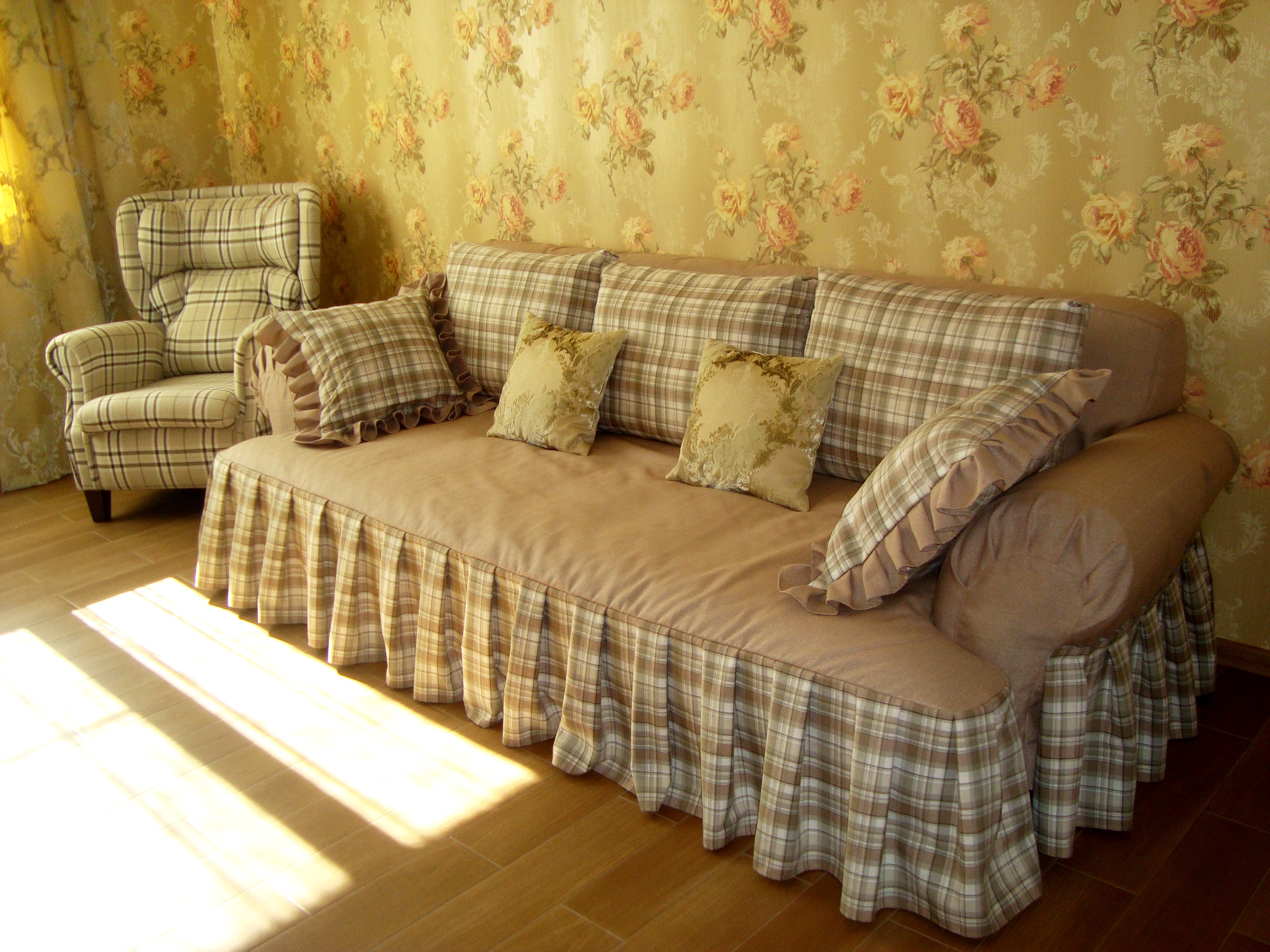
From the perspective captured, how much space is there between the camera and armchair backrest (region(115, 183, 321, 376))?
3.59 metres

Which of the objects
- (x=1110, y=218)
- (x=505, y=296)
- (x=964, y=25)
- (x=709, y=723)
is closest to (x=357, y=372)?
(x=505, y=296)

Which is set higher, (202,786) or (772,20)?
(772,20)

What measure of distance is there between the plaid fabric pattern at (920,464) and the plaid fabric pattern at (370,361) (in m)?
1.43

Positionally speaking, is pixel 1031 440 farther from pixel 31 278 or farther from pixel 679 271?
pixel 31 278

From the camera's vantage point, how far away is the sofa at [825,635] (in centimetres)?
156

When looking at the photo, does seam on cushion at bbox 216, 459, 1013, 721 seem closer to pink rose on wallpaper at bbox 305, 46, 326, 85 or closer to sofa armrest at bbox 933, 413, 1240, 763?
sofa armrest at bbox 933, 413, 1240, 763

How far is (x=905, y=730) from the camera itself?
1.53 metres

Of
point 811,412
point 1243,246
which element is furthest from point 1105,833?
point 1243,246

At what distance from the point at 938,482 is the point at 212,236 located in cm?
303

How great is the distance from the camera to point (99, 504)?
3.38 meters

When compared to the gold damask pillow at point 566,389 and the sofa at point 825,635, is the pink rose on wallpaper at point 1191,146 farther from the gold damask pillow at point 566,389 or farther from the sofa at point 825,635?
the gold damask pillow at point 566,389

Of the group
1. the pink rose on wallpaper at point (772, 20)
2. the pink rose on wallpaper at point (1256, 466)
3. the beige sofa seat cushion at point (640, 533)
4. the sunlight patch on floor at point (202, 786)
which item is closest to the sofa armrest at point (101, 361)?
the beige sofa seat cushion at point (640, 533)

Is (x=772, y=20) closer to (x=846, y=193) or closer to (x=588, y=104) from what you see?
(x=846, y=193)

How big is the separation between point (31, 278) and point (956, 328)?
330 centimetres
